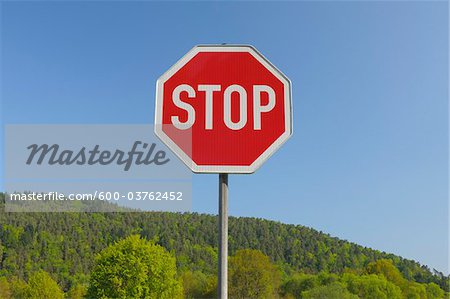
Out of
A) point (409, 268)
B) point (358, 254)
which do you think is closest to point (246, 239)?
point (358, 254)

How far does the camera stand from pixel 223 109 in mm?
3281

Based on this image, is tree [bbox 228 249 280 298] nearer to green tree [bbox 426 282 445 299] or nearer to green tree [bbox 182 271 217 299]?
green tree [bbox 182 271 217 299]

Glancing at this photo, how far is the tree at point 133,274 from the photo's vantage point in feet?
138

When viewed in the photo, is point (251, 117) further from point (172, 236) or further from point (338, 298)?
point (172, 236)

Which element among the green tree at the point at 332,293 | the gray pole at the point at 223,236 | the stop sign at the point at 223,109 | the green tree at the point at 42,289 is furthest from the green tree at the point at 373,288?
the stop sign at the point at 223,109

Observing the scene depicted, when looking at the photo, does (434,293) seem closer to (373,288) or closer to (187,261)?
(373,288)

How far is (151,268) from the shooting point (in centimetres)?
4303

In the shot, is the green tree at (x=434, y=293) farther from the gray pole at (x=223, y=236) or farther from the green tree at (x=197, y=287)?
the gray pole at (x=223, y=236)

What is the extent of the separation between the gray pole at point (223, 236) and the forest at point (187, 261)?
134 feet

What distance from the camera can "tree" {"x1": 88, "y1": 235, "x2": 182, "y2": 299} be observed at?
42.0 m

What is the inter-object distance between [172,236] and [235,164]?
151426 millimetres

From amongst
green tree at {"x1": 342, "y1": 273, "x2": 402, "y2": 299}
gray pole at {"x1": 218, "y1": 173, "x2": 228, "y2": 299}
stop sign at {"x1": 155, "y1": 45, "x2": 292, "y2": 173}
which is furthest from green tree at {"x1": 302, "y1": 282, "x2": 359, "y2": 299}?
stop sign at {"x1": 155, "y1": 45, "x2": 292, "y2": 173}

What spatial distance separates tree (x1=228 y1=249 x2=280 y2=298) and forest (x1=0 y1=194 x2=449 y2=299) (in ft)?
0.49

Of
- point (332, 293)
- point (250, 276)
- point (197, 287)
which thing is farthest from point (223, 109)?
point (197, 287)
